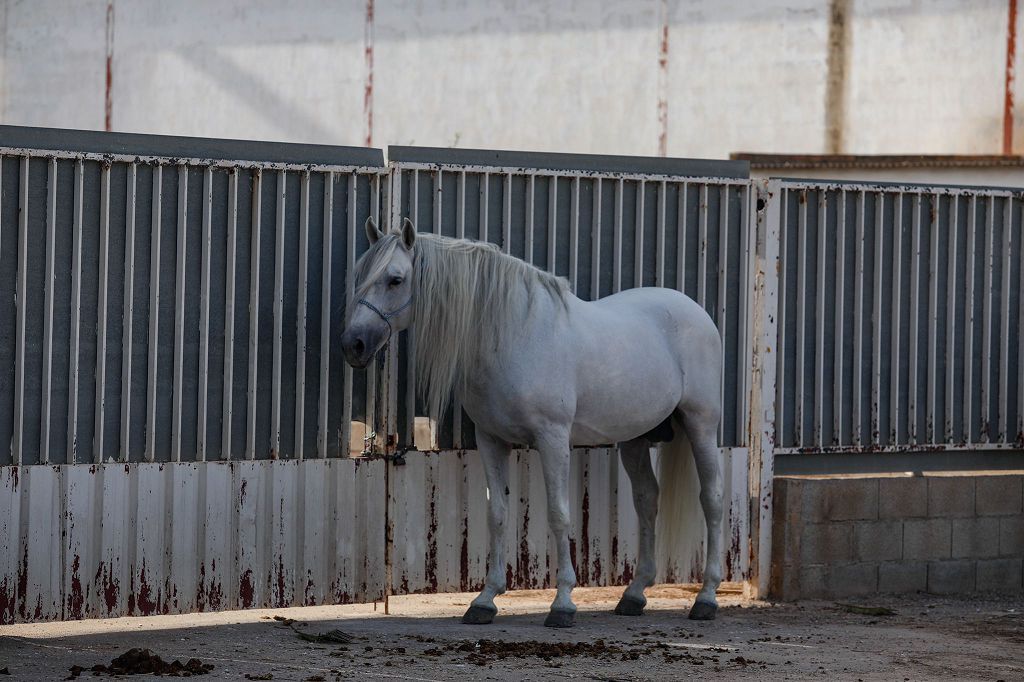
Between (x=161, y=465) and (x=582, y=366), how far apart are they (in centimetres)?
173

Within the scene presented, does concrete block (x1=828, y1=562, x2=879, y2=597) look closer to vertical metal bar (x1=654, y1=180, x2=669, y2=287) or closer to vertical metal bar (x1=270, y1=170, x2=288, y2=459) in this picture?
vertical metal bar (x1=654, y1=180, x2=669, y2=287)

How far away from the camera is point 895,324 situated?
7648 millimetres

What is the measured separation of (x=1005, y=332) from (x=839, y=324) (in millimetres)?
976

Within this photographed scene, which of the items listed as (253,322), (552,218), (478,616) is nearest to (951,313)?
(552,218)

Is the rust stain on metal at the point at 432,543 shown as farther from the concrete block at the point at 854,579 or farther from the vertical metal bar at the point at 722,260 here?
the concrete block at the point at 854,579

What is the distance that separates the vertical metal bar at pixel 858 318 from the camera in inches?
298

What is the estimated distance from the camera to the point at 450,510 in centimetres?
681

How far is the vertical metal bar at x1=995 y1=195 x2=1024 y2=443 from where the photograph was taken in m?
7.89

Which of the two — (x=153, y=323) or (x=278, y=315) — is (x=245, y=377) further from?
(x=153, y=323)

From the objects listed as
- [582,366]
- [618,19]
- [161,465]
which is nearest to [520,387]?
[582,366]

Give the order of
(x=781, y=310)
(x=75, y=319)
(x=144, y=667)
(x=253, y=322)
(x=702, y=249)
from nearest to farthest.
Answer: (x=144, y=667), (x=75, y=319), (x=253, y=322), (x=702, y=249), (x=781, y=310)

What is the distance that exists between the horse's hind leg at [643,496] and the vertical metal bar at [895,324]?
140 cm

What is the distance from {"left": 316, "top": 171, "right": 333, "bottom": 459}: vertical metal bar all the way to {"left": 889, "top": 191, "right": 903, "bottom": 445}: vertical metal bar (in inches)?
111

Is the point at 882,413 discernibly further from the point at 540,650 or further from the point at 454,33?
the point at 454,33
